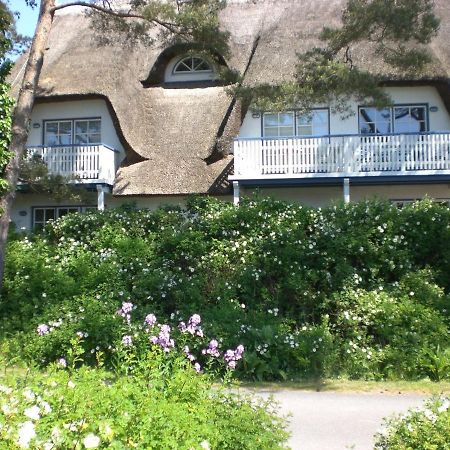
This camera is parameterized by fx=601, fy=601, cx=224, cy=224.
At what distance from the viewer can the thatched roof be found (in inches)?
752

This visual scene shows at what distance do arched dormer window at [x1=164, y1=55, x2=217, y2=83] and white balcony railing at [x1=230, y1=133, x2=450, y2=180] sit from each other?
14.9 feet

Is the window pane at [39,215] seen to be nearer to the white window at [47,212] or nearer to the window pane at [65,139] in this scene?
the white window at [47,212]

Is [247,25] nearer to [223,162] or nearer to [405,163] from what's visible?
[223,162]

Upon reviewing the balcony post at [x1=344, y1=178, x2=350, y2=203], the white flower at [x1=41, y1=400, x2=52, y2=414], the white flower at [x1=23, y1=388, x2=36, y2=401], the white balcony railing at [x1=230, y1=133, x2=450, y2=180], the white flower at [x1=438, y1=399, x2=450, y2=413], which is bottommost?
the white flower at [x1=438, y1=399, x2=450, y2=413]

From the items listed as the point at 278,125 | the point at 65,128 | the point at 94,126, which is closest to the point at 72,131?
the point at 65,128

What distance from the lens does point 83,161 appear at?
19.8 meters

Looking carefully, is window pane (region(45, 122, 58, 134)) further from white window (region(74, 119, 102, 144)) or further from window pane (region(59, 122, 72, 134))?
white window (region(74, 119, 102, 144))

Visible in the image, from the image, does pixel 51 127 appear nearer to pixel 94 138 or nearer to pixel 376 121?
pixel 94 138

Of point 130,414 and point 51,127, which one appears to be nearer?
point 130,414

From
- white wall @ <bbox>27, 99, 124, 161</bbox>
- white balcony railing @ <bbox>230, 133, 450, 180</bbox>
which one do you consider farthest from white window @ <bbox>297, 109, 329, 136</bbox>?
white wall @ <bbox>27, 99, 124, 161</bbox>

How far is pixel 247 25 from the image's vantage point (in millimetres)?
22344

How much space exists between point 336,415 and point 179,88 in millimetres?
15979

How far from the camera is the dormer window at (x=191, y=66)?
21938 mm

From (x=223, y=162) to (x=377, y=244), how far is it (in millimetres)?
8055
